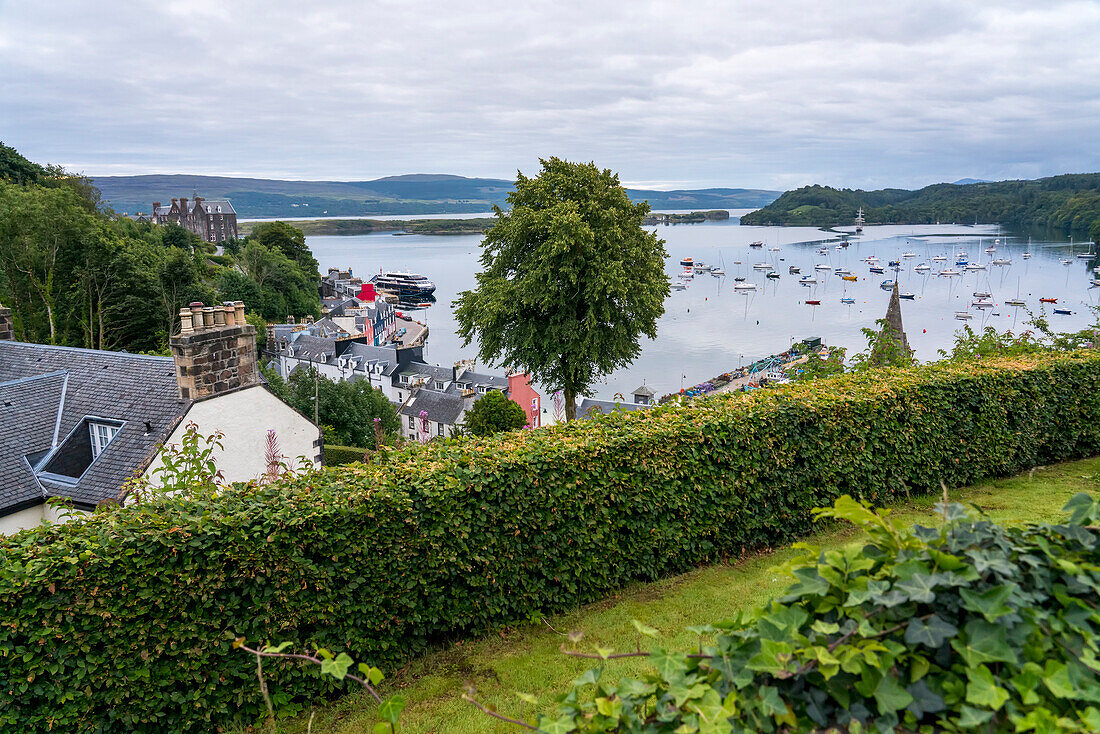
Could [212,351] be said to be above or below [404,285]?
above

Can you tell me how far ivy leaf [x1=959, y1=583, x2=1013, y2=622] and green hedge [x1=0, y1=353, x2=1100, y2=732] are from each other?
551 centimetres

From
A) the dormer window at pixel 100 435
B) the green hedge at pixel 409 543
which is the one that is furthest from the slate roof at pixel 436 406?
the green hedge at pixel 409 543

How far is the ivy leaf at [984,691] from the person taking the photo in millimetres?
1837

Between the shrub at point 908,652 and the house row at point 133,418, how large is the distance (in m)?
10.2

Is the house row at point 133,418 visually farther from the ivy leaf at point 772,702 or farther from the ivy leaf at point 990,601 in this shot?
the ivy leaf at point 990,601

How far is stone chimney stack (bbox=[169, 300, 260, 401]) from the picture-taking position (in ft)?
36.7

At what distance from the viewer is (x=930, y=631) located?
2041mm

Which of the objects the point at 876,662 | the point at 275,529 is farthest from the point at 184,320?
the point at 876,662

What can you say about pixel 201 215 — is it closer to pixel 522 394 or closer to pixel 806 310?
pixel 522 394

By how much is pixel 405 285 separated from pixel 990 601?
14310 centimetres

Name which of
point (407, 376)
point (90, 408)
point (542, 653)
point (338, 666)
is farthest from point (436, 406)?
point (338, 666)

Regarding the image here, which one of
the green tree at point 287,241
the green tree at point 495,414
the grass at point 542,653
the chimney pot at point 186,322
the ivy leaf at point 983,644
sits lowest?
the green tree at point 495,414

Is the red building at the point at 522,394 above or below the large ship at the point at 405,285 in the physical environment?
below

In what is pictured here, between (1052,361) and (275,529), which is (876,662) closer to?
(275,529)
